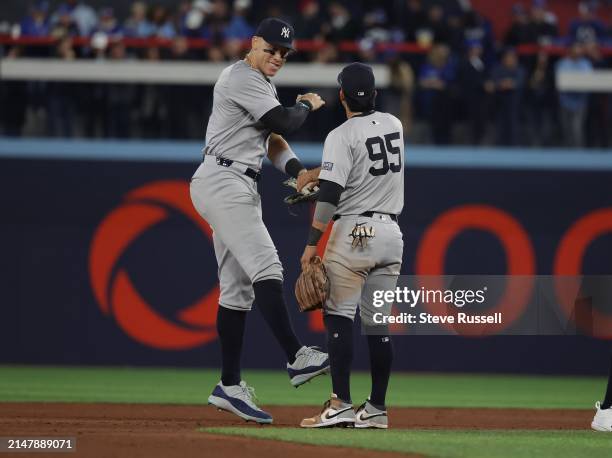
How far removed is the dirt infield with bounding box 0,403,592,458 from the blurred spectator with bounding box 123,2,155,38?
21.7 ft

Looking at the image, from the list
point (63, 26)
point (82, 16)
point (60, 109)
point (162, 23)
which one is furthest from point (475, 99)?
point (82, 16)

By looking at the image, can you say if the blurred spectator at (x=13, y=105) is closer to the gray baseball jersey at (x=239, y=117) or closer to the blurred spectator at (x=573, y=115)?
the blurred spectator at (x=573, y=115)

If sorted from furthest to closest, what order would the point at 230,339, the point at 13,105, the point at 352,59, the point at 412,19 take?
the point at 412,19 → the point at 352,59 → the point at 13,105 → the point at 230,339

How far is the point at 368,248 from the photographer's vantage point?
654 centimetres

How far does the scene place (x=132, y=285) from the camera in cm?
1279

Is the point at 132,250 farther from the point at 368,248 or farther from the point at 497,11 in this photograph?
the point at 497,11

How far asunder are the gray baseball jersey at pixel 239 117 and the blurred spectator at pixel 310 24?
296 inches

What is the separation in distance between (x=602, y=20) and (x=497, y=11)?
1750 mm

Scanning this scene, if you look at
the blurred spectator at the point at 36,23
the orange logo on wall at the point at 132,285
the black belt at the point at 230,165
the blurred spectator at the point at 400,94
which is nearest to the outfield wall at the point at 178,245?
the orange logo on wall at the point at 132,285

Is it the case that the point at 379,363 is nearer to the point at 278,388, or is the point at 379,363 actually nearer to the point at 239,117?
the point at 239,117

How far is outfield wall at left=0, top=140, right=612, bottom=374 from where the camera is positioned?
1268 centimetres

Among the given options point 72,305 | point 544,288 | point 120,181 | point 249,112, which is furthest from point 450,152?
point 249,112

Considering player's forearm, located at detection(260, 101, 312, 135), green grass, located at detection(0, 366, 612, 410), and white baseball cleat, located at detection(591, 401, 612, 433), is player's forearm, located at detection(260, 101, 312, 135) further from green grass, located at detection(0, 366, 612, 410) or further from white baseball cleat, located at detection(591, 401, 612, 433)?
green grass, located at detection(0, 366, 612, 410)

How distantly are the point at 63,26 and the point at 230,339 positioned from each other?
7.99m
